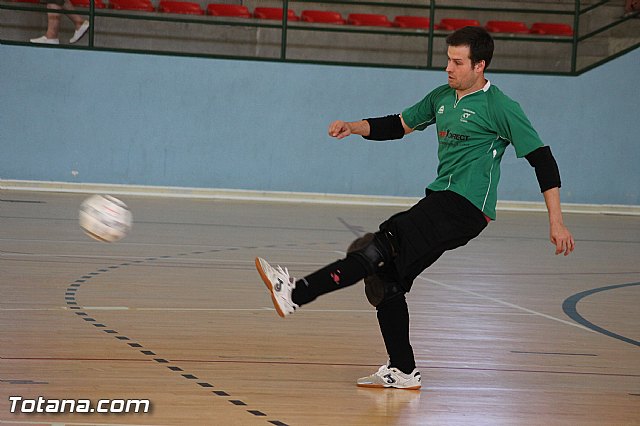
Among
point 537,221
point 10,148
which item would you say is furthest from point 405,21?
point 10,148

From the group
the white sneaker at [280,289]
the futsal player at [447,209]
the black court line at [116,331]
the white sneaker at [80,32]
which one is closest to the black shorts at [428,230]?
the futsal player at [447,209]

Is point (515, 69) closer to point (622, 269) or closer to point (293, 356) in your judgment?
point (622, 269)

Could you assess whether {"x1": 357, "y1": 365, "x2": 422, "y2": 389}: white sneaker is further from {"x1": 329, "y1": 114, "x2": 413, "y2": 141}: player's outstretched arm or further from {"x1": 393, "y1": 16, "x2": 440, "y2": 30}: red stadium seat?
{"x1": 393, "y1": 16, "x2": 440, "y2": 30}: red stadium seat

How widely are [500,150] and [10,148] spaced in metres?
10.4

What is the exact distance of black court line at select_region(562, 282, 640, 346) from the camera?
586 cm

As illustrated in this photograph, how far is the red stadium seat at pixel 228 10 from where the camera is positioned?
1433cm

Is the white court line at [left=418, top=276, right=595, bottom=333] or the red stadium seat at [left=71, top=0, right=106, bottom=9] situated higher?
the red stadium seat at [left=71, top=0, right=106, bottom=9]

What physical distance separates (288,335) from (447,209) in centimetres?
150

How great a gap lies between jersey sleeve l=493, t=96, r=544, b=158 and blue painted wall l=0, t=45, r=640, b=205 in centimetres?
992

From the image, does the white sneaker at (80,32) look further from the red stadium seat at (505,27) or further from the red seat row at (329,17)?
the red stadium seat at (505,27)

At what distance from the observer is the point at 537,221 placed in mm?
13203

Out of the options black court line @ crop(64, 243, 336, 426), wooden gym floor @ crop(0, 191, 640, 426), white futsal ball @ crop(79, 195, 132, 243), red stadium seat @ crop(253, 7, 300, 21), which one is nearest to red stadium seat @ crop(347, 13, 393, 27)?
red stadium seat @ crop(253, 7, 300, 21)

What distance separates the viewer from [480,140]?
439 cm

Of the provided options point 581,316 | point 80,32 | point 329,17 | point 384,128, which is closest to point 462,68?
point 384,128
